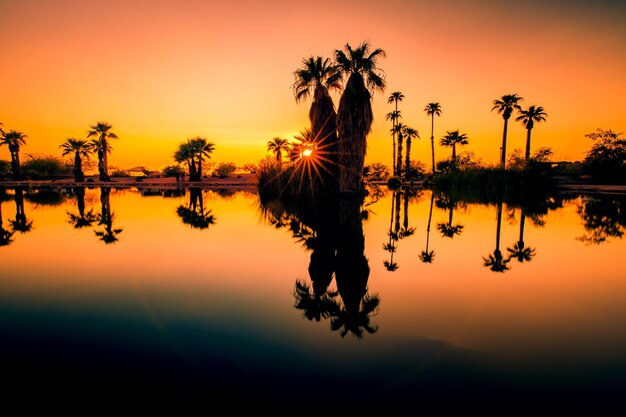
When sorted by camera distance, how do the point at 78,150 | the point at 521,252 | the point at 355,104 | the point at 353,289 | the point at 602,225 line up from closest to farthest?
the point at 353,289 → the point at 521,252 → the point at 602,225 → the point at 355,104 → the point at 78,150

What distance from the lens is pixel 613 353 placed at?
4027 millimetres

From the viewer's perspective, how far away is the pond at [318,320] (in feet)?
11.0

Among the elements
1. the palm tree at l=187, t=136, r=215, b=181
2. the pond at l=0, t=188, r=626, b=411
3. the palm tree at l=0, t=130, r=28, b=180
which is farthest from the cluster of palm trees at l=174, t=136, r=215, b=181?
the pond at l=0, t=188, r=626, b=411

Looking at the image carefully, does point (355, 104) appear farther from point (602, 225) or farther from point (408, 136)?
point (408, 136)

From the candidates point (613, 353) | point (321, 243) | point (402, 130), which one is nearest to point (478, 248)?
point (321, 243)

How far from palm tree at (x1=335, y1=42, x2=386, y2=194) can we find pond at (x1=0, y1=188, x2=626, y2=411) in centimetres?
1729

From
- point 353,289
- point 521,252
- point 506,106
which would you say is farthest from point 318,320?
point 506,106

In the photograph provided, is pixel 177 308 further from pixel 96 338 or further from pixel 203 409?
pixel 203 409

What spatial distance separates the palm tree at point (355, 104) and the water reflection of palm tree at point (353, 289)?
16.4 meters

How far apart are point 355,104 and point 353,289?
22874mm

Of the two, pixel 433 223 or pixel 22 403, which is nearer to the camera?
pixel 22 403

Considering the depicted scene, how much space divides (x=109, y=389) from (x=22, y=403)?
68 centimetres

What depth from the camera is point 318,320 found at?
4.97m

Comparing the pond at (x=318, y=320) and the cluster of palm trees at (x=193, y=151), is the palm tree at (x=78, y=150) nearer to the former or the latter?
the cluster of palm trees at (x=193, y=151)
